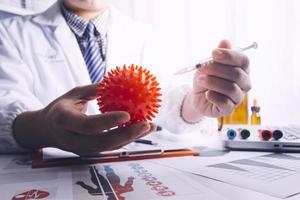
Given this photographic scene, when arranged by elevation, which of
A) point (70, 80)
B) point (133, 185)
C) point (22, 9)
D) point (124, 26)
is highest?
point (22, 9)

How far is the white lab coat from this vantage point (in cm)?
82

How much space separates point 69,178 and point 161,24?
1173 millimetres

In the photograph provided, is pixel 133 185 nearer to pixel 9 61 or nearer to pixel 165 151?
pixel 165 151

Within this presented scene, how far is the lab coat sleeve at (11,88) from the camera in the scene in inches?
22.5

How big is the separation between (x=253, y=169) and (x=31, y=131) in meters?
0.37

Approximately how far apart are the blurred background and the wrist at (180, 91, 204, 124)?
464 mm

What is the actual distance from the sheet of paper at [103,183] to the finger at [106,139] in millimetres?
35

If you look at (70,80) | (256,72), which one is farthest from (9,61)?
Result: (256,72)

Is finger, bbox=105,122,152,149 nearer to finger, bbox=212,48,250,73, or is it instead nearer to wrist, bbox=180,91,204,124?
finger, bbox=212,48,250,73

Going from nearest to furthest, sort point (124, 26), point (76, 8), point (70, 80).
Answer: point (70, 80) → point (76, 8) → point (124, 26)

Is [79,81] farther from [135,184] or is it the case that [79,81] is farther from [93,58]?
[135,184]

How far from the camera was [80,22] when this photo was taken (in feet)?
3.47

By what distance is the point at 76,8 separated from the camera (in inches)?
42.7

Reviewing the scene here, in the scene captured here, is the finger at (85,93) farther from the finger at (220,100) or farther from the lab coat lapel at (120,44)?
the lab coat lapel at (120,44)
